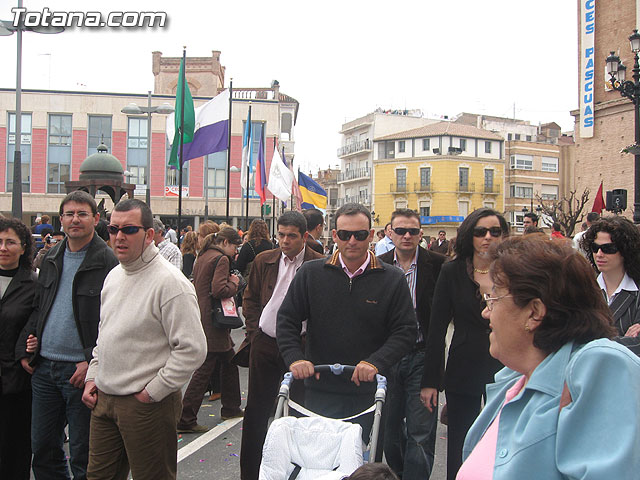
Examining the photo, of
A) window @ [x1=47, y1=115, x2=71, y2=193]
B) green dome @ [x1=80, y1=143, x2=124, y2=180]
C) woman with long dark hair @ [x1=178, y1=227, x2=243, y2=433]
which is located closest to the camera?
woman with long dark hair @ [x1=178, y1=227, x2=243, y2=433]

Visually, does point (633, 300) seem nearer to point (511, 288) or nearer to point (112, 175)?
point (511, 288)

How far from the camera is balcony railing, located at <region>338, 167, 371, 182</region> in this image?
268 feet

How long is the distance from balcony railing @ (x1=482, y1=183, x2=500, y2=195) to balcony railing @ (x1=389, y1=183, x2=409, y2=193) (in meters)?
9.52

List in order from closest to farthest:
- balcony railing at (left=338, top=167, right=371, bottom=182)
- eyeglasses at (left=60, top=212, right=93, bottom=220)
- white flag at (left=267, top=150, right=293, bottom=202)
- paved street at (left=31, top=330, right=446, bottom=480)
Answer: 1. eyeglasses at (left=60, top=212, right=93, bottom=220)
2. paved street at (left=31, top=330, right=446, bottom=480)
3. white flag at (left=267, top=150, right=293, bottom=202)
4. balcony railing at (left=338, top=167, right=371, bottom=182)

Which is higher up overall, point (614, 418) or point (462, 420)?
point (614, 418)

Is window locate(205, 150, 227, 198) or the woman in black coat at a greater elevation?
window locate(205, 150, 227, 198)

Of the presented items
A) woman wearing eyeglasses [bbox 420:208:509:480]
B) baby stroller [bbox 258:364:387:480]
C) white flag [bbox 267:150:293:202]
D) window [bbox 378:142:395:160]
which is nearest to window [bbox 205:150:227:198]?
white flag [bbox 267:150:293:202]

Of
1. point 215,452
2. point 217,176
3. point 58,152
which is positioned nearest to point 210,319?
point 215,452

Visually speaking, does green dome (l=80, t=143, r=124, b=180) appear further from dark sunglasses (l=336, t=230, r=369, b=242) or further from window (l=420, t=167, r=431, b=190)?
window (l=420, t=167, r=431, b=190)

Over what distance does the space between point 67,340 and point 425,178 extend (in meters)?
73.5

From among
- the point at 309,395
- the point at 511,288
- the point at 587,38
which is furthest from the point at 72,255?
the point at 587,38

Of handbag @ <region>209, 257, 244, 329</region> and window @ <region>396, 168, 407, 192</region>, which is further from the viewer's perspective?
window @ <region>396, 168, 407, 192</region>

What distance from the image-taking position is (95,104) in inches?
1754

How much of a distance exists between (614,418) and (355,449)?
1807 millimetres
